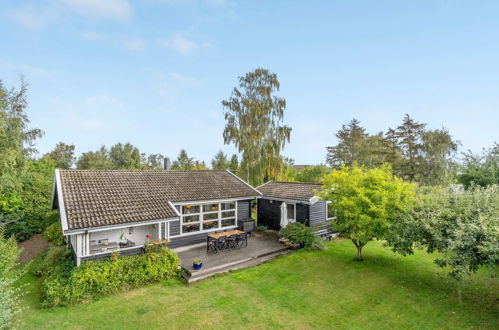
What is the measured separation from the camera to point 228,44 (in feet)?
67.6

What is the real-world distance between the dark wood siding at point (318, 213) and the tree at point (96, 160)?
1105 inches

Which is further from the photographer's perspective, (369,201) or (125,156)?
(125,156)

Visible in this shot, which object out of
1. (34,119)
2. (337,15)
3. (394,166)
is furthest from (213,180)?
(394,166)

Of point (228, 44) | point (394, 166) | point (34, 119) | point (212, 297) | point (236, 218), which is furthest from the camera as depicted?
point (394, 166)

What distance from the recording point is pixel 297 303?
741 centimetres

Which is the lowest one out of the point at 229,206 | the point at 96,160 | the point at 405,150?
the point at 229,206

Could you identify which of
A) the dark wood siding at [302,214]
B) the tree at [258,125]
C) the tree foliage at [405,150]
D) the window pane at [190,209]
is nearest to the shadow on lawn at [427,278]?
the dark wood siding at [302,214]

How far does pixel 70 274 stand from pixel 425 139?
3701 cm

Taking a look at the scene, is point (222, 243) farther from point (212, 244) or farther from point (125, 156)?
point (125, 156)

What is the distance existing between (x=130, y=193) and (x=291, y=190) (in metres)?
9.51

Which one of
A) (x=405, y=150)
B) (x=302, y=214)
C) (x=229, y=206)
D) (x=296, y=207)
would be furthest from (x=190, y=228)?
(x=405, y=150)

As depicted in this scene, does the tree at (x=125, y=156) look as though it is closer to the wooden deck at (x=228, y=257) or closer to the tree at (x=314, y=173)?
the tree at (x=314, y=173)

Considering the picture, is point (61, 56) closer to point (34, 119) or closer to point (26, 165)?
point (34, 119)

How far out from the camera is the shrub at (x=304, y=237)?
40.9 feet
